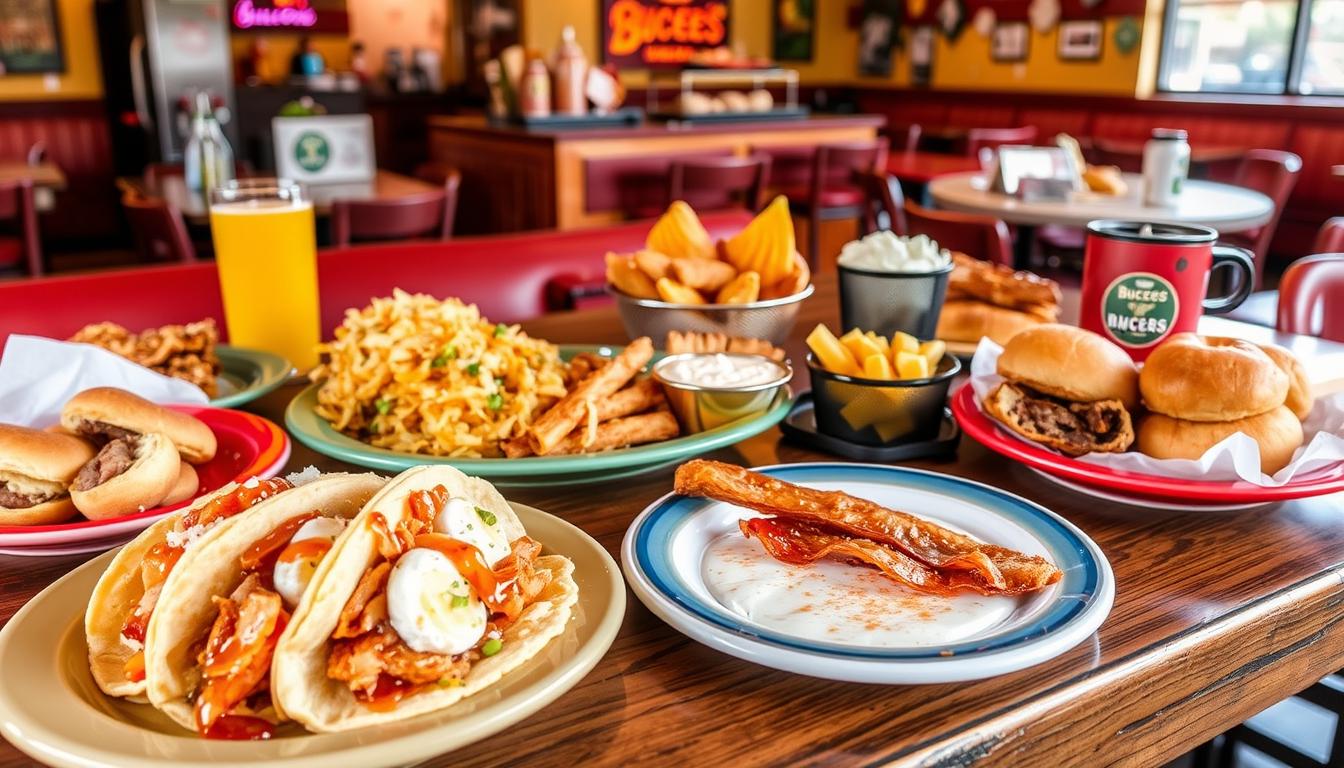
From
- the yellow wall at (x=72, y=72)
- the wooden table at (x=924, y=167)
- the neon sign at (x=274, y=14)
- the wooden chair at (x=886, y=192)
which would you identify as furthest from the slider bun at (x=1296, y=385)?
the neon sign at (x=274, y=14)

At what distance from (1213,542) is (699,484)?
519mm

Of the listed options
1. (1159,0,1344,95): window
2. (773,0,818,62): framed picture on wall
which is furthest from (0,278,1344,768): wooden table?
(773,0,818,62): framed picture on wall

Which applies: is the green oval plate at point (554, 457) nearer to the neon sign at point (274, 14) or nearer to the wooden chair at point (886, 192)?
the wooden chair at point (886, 192)

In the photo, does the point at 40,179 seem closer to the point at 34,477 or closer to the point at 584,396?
the point at 34,477

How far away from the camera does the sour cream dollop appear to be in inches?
55.9

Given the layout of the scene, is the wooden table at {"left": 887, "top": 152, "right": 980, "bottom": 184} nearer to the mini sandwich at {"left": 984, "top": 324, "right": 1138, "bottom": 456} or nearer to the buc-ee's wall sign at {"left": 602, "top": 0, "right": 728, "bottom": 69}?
the mini sandwich at {"left": 984, "top": 324, "right": 1138, "bottom": 456}

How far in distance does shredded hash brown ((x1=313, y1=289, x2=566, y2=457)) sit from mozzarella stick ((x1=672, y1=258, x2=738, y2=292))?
1.04ft

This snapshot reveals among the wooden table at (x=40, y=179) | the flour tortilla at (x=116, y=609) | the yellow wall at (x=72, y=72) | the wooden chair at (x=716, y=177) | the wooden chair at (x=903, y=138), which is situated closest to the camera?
the flour tortilla at (x=116, y=609)

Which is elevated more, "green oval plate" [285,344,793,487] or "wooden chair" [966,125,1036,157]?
"wooden chair" [966,125,1036,157]

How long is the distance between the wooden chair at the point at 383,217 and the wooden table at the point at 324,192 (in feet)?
0.52

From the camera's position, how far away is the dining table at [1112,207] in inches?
138

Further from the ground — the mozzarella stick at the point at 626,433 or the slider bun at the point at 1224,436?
the slider bun at the point at 1224,436

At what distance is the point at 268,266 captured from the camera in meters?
1.52

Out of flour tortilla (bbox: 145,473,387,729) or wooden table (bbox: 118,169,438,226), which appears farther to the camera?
wooden table (bbox: 118,169,438,226)
